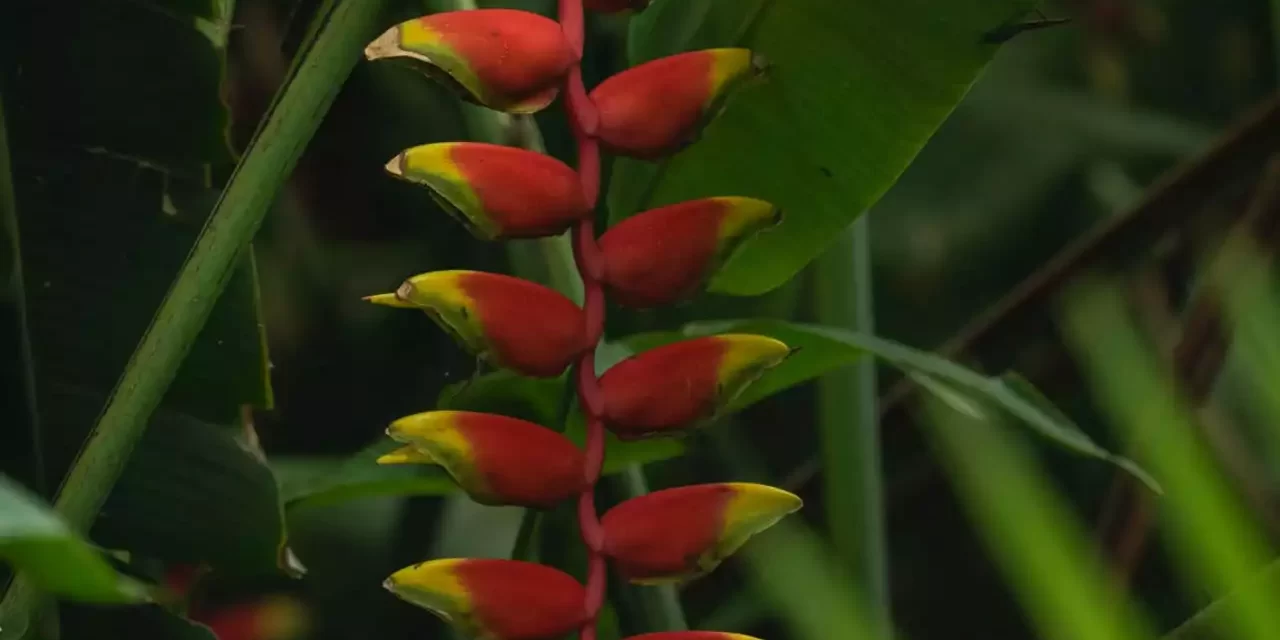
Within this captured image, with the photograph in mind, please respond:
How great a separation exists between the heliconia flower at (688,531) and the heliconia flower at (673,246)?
0.05 meters

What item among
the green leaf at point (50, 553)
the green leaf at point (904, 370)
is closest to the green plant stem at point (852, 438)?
the green leaf at point (904, 370)

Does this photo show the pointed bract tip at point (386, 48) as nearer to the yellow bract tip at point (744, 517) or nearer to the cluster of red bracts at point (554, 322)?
the cluster of red bracts at point (554, 322)

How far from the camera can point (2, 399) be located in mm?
464

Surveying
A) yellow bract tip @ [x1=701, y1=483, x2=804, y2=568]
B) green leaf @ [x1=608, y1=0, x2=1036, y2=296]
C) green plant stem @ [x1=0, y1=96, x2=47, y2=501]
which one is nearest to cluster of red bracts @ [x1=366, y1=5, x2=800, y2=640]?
yellow bract tip @ [x1=701, y1=483, x2=804, y2=568]

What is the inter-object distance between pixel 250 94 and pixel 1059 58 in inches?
29.4

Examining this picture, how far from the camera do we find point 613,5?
0.32 metres

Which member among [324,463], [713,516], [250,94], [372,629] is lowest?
[372,629]

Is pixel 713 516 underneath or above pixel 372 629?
above

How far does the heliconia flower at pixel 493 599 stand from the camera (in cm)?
28

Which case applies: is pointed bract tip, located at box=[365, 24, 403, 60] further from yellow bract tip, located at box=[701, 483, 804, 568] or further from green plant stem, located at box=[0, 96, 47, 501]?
green plant stem, located at box=[0, 96, 47, 501]

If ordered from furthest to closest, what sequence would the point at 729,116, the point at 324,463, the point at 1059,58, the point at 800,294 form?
the point at 1059,58, the point at 800,294, the point at 324,463, the point at 729,116

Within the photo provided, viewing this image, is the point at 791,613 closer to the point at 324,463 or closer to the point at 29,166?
the point at 29,166

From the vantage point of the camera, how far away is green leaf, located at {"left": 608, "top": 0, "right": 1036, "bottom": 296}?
15.7 inches

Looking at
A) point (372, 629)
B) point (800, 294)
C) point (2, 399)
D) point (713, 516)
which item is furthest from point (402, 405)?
point (713, 516)
